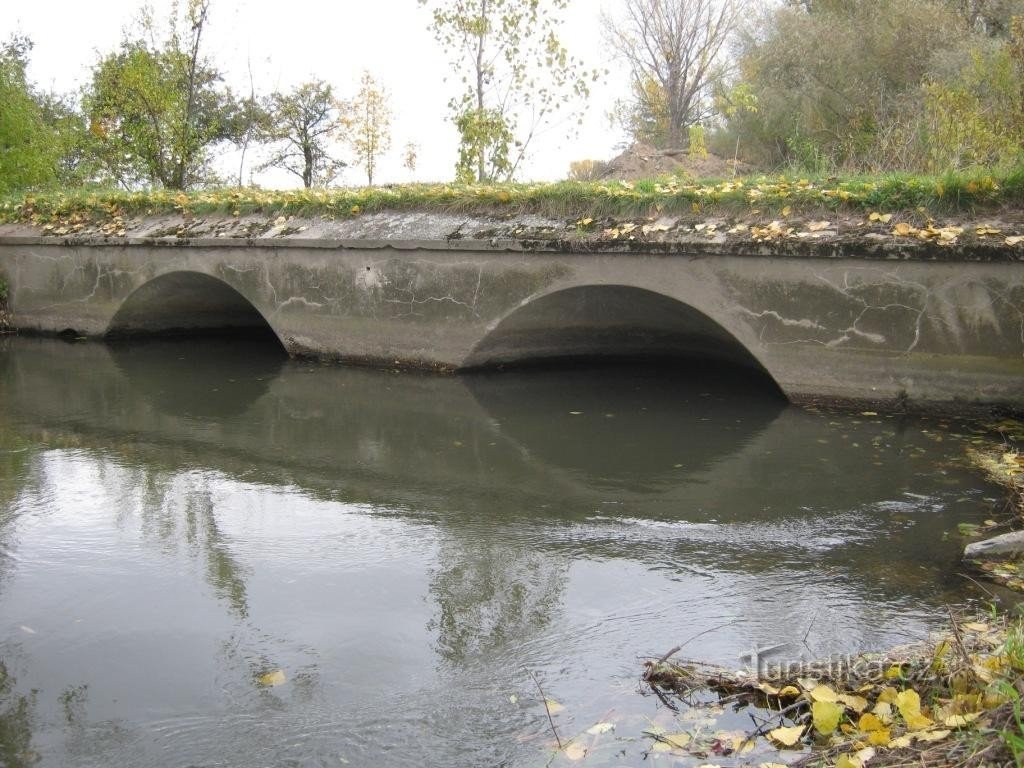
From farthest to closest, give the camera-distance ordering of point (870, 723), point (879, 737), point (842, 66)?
point (842, 66)
point (870, 723)
point (879, 737)

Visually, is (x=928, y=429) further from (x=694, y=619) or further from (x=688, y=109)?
(x=688, y=109)

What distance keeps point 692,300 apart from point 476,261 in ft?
7.51

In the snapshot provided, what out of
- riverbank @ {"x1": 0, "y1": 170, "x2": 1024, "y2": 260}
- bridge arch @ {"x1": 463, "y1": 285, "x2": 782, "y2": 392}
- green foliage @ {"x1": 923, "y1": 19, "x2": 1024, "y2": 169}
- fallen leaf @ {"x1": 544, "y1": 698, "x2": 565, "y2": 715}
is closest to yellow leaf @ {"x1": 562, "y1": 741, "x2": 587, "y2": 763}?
fallen leaf @ {"x1": 544, "y1": 698, "x2": 565, "y2": 715}

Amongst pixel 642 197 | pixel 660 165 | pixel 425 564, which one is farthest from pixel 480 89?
pixel 425 564

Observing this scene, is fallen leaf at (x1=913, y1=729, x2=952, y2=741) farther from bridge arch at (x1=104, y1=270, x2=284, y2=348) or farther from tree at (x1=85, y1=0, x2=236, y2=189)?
tree at (x1=85, y1=0, x2=236, y2=189)

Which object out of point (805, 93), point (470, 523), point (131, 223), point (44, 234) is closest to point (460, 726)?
point (470, 523)

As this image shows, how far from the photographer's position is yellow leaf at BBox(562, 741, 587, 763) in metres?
2.98

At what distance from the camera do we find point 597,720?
3.20 meters

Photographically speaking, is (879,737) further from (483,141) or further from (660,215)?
(483,141)

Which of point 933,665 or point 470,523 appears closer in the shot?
point 933,665

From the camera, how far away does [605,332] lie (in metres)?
10.6

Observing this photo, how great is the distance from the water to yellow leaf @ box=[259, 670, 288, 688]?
0.11 ft

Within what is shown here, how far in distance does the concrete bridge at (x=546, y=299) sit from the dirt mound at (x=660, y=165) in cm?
Result: 1013

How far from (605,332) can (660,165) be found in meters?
12.9
